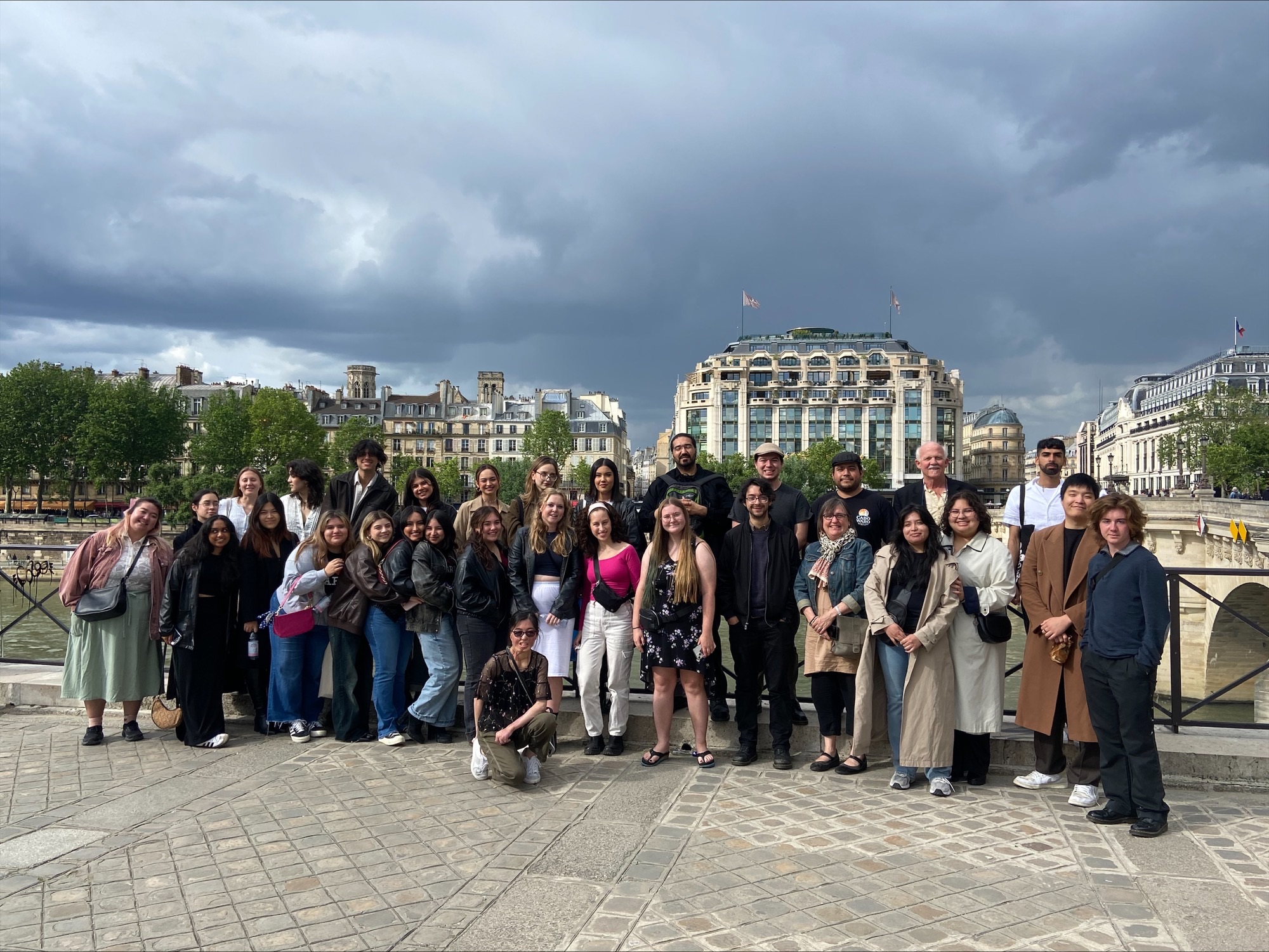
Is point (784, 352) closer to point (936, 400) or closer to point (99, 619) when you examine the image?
point (936, 400)

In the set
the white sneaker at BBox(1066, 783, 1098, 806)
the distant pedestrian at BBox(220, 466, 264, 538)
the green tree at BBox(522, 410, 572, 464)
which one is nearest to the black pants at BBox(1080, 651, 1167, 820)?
the white sneaker at BBox(1066, 783, 1098, 806)

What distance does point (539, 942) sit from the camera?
373cm

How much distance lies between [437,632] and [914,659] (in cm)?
360

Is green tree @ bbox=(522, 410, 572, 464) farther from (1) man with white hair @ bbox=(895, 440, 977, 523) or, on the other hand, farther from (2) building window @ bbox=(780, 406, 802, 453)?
(1) man with white hair @ bbox=(895, 440, 977, 523)

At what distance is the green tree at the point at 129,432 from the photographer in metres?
72.3

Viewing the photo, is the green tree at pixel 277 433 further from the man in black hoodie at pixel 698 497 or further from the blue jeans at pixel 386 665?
the man in black hoodie at pixel 698 497

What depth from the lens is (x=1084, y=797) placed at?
548 cm

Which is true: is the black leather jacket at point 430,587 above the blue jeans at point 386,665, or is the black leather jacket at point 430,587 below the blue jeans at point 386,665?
above

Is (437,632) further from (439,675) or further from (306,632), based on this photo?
(306,632)

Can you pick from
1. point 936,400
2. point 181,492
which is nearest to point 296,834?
point 181,492

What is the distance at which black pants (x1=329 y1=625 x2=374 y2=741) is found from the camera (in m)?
7.01

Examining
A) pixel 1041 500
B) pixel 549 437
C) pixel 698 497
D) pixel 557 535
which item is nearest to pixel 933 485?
pixel 1041 500

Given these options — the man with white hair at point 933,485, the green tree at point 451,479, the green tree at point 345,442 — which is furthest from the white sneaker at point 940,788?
the green tree at point 451,479

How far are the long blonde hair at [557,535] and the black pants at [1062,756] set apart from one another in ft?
11.7
